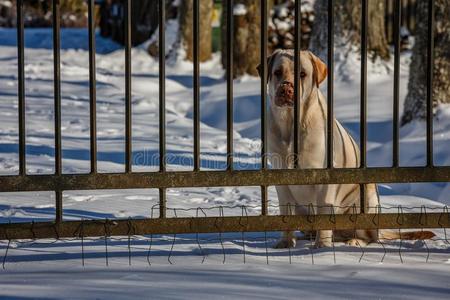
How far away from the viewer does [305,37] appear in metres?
25.4

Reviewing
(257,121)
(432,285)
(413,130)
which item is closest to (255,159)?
(413,130)

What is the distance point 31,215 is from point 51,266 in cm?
195

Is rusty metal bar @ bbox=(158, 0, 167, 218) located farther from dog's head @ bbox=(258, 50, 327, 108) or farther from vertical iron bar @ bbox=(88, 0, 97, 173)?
dog's head @ bbox=(258, 50, 327, 108)

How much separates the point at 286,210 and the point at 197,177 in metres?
1.07

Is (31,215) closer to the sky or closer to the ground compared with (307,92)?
closer to the ground

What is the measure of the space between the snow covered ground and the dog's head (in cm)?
84

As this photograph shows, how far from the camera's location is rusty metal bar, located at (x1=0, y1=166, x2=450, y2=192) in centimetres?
518

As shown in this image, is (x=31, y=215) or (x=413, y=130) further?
(x=413, y=130)

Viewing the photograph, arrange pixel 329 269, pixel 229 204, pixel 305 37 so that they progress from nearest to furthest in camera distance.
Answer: pixel 329 269, pixel 229 204, pixel 305 37

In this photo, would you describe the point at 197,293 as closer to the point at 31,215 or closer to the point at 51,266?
the point at 51,266

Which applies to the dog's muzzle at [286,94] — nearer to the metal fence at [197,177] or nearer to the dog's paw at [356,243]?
the metal fence at [197,177]

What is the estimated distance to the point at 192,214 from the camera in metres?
7.12

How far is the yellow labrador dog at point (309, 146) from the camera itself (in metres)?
5.96

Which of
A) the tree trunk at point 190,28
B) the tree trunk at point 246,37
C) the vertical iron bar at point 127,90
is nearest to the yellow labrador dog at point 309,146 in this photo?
the vertical iron bar at point 127,90
